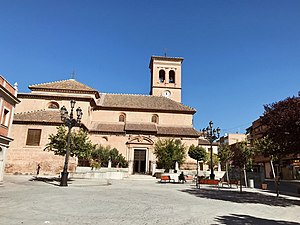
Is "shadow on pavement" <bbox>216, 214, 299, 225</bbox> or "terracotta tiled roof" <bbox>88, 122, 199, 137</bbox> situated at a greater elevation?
"terracotta tiled roof" <bbox>88, 122, 199, 137</bbox>

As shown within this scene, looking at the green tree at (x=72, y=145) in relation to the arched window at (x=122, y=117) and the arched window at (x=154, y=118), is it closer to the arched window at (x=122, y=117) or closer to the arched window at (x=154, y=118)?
the arched window at (x=122, y=117)

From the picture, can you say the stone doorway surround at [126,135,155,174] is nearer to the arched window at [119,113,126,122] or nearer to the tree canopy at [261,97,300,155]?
the arched window at [119,113,126,122]

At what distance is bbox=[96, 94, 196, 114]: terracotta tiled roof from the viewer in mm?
39175

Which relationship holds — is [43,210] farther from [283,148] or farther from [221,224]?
[283,148]

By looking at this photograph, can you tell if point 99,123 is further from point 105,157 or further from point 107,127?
point 105,157

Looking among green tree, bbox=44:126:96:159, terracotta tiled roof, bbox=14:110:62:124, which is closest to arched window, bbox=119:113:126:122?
terracotta tiled roof, bbox=14:110:62:124

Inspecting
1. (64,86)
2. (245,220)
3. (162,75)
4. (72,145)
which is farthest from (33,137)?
(162,75)

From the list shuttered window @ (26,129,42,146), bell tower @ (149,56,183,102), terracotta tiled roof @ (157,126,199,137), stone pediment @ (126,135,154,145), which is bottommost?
shuttered window @ (26,129,42,146)

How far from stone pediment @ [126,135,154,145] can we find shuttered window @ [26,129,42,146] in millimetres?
11868

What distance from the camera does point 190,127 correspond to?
39125mm

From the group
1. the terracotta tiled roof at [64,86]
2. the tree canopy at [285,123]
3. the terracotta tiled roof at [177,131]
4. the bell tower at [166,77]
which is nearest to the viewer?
the tree canopy at [285,123]

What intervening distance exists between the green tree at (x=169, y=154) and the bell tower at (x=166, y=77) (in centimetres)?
1723

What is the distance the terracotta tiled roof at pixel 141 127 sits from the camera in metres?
35.3

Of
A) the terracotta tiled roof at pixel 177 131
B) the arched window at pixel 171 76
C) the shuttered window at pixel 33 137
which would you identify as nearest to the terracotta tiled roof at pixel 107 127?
the terracotta tiled roof at pixel 177 131
